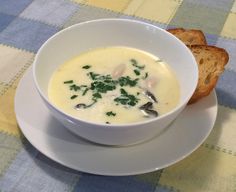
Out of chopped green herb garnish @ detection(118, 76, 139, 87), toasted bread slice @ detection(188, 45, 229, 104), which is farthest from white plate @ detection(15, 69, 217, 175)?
chopped green herb garnish @ detection(118, 76, 139, 87)

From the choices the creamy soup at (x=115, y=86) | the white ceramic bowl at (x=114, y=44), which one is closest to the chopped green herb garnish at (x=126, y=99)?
the creamy soup at (x=115, y=86)

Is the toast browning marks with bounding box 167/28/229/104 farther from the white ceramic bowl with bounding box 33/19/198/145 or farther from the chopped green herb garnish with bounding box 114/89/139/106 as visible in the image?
the chopped green herb garnish with bounding box 114/89/139/106

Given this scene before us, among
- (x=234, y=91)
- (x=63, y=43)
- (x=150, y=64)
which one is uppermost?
(x=63, y=43)

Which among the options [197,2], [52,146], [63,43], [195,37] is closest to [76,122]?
[52,146]

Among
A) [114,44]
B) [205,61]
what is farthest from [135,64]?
[205,61]

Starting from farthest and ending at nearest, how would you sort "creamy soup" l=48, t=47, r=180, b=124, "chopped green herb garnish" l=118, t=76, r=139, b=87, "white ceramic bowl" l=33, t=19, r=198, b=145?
"chopped green herb garnish" l=118, t=76, r=139, b=87
"creamy soup" l=48, t=47, r=180, b=124
"white ceramic bowl" l=33, t=19, r=198, b=145

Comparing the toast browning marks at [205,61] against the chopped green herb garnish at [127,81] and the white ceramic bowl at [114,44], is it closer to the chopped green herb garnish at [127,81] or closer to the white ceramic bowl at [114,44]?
the white ceramic bowl at [114,44]

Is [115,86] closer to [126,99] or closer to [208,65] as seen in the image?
[126,99]

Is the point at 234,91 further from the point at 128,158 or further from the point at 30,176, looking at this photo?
the point at 30,176
